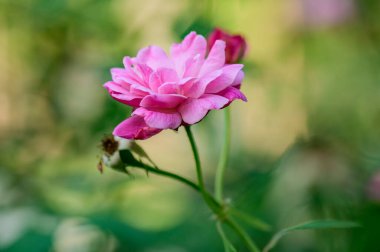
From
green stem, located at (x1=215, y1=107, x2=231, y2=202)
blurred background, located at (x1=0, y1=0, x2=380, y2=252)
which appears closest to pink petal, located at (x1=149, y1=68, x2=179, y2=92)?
green stem, located at (x1=215, y1=107, x2=231, y2=202)

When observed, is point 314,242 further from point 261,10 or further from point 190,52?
point 261,10

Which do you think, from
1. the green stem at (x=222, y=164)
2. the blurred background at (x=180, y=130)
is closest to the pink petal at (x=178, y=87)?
the green stem at (x=222, y=164)

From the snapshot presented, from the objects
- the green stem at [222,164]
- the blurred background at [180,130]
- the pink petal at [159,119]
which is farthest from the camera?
the blurred background at [180,130]

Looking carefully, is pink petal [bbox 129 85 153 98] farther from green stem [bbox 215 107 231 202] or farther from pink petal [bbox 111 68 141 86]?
green stem [bbox 215 107 231 202]

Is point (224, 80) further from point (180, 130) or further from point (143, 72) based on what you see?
point (180, 130)

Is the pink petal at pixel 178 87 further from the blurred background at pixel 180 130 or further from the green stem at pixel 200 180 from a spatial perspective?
the blurred background at pixel 180 130
